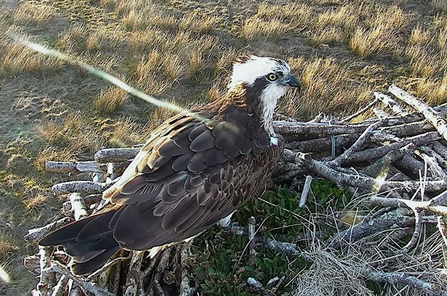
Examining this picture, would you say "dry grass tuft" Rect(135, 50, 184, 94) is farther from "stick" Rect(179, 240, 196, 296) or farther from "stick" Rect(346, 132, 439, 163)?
"stick" Rect(179, 240, 196, 296)

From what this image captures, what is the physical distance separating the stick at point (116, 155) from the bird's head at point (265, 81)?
1.29 metres

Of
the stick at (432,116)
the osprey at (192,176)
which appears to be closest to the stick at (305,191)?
the osprey at (192,176)

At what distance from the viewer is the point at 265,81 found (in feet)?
15.9

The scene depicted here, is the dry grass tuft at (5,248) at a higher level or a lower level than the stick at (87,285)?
lower

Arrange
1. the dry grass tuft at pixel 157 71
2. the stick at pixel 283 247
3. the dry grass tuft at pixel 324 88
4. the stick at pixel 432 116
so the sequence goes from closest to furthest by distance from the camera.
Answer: the stick at pixel 283 247 → the stick at pixel 432 116 → the dry grass tuft at pixel 324 88 → the dry grass tuft at pixel 157 71

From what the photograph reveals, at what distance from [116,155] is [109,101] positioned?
351cm

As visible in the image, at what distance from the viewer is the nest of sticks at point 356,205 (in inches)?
165

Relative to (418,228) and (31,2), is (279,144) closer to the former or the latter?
(418,228)

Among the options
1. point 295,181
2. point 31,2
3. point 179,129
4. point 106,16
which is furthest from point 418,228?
point 31,2

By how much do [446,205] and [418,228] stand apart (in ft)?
1.28

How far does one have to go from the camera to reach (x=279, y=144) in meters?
4.77

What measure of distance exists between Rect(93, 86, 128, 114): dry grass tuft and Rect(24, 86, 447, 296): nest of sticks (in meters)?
3.12

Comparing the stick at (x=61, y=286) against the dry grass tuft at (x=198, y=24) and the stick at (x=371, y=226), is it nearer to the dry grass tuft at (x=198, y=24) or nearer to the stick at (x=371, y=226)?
the stick at (x=371, y=226)

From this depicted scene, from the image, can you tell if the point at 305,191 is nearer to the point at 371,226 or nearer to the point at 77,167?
the point at 371,226
